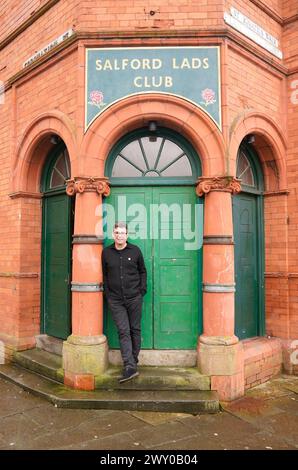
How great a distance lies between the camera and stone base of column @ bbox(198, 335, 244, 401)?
Answer: 15.6ft

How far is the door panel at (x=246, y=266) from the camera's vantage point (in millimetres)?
5801

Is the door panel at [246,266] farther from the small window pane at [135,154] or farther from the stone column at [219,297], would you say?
the small window pane at [135,154]

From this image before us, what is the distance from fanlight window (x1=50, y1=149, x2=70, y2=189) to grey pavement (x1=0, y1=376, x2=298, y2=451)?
3.21 meters

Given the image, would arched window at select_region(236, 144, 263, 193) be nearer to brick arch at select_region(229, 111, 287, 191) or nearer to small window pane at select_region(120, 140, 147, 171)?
brick arch at select_region(229, 111, 287, 191)

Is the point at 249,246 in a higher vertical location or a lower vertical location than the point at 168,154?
lower

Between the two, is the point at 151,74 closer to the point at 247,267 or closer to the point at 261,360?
the point at 247,267

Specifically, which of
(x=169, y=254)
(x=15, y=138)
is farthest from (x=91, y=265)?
(x=15, y=138)

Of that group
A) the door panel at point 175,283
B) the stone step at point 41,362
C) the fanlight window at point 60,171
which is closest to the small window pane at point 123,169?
the door panel at point 175,283

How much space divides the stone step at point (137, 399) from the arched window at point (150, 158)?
2.75 metres

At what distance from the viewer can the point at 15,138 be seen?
646 cm

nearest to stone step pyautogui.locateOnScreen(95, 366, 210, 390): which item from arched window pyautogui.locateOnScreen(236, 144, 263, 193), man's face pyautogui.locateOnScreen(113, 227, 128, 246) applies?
man's face pyautogui.locateOnScreen(113, 227, 128, 246)

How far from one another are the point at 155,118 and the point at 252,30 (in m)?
2.02

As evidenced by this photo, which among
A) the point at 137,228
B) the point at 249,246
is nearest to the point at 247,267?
the point at 249,246

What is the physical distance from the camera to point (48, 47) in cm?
580
